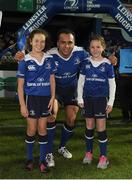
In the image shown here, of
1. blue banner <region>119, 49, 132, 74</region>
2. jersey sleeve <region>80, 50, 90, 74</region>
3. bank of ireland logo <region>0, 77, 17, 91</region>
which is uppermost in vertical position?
jersey sleeve <region>80, 50, 90, 74</region>

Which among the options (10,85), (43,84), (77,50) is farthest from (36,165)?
(10,85)

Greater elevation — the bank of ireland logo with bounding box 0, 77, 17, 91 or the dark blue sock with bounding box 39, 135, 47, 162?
the dark blue sock with bounding box 39, 135, 47, 162

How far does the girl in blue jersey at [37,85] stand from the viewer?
17.0 ft

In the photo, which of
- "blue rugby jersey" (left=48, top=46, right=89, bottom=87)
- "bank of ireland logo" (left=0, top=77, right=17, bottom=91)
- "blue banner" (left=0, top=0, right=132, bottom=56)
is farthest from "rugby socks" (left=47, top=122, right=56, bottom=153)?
"bank of ireland logo" (left=0, top=77, right=17, bottom=91)

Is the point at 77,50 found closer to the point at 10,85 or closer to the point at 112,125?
the point at 112,125

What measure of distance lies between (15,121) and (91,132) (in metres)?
3.89

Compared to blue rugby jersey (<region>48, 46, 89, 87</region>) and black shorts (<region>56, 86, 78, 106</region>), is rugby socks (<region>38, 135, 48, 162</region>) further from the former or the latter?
blue rugby jersey (<region>48, 46, 89, 87</region>)

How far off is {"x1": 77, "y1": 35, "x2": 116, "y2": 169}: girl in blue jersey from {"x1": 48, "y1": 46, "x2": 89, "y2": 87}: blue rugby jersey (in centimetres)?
18

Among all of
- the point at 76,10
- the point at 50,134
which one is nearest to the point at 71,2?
the point at 76,10

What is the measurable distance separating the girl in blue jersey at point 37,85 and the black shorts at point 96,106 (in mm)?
520

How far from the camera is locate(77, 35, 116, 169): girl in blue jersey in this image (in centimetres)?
550

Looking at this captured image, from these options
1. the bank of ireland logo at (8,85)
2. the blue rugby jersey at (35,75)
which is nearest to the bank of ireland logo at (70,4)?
the blue rugby jersey at (35,75)

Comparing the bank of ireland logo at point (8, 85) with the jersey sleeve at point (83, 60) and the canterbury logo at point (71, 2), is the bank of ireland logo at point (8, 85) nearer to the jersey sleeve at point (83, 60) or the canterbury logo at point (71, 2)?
the canterbury logo at point (71, 2)

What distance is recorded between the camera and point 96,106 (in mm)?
5535
